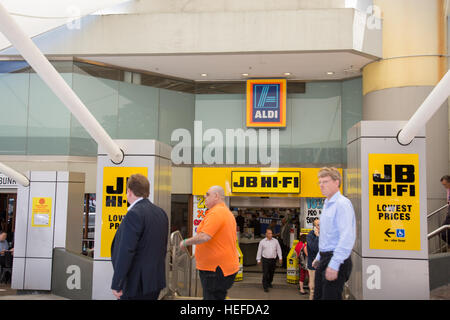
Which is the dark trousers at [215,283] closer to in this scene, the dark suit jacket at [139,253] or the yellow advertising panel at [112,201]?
the dark suit jacket at [139,253]

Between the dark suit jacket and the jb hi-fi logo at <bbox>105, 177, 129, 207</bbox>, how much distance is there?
2.51 meters

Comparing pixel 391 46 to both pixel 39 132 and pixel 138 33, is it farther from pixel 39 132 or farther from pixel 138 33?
pixel 39 132

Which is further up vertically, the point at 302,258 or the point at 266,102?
the point at 266,102

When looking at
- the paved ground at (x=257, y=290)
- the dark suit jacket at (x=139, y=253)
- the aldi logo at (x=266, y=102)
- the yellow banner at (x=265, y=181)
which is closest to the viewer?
the dark suit jacket at (x=139, y=253)

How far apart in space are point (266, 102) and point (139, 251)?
13.0 metres

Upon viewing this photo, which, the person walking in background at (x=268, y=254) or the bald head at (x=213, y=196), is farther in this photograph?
the person walking in background at (x=268, y=254)

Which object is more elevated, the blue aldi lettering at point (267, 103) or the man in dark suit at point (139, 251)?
the blue aldi lettering at point (267, 103)

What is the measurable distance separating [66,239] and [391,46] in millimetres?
11417

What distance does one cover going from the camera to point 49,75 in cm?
515

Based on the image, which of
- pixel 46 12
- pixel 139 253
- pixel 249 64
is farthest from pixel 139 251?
pixel 249 64

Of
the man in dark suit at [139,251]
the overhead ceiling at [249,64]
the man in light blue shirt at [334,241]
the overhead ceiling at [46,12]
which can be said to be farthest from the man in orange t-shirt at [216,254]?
the overhead ceiling at [249,64]

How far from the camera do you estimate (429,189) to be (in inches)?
519

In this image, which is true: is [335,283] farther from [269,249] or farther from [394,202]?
[269,249]

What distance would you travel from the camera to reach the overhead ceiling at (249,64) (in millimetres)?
14008
